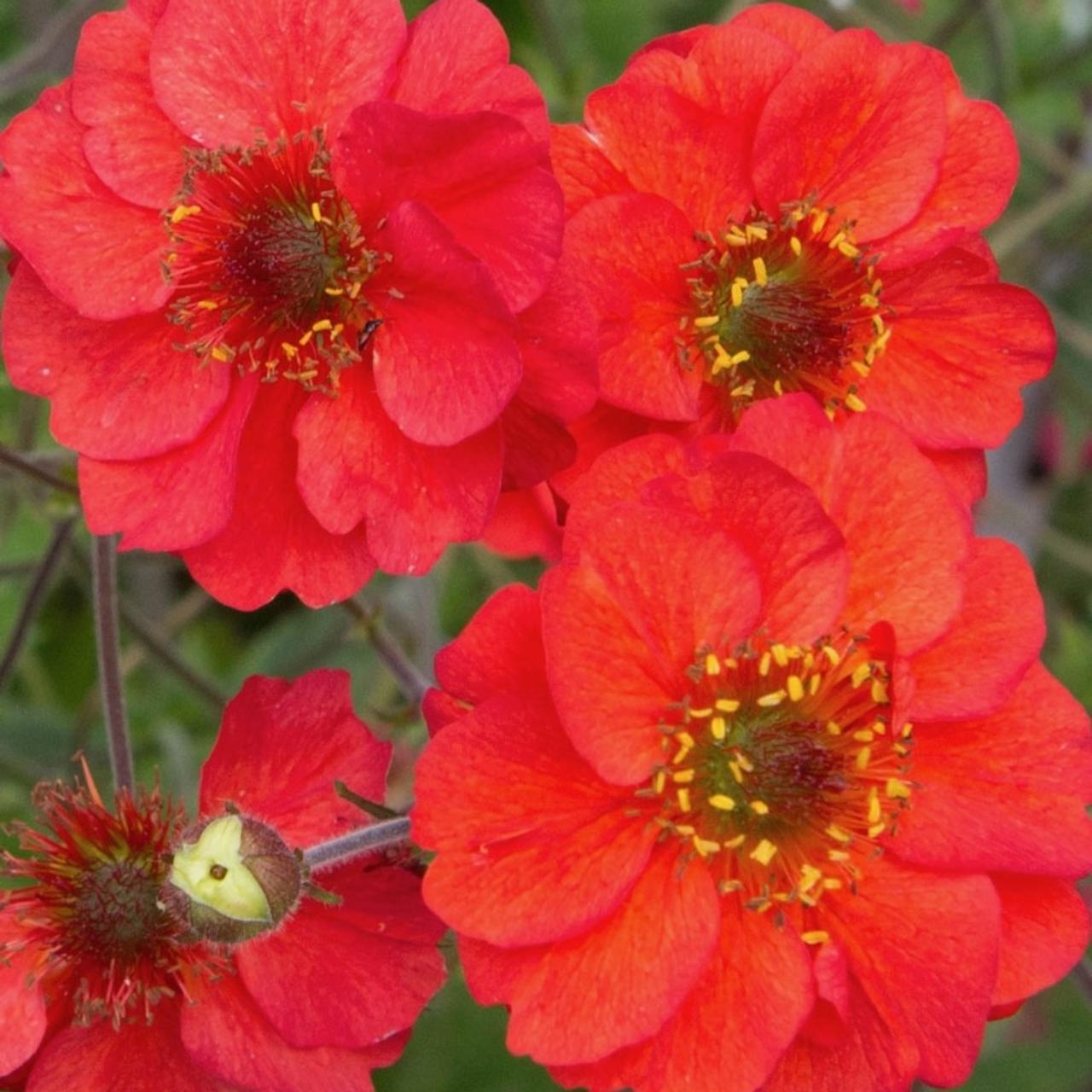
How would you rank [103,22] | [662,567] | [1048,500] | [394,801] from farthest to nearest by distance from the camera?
1. [1048,500]
2. [394,801]
3. [103,22]
4. [662,567]

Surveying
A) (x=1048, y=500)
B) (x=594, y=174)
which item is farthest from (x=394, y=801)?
(x=1048, y=500)

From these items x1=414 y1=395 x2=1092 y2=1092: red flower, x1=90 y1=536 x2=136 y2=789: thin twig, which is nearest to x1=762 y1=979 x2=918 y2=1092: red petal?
x1=414 y1=395 x2=1092 y2=1092: red flower

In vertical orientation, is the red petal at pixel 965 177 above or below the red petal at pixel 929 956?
above

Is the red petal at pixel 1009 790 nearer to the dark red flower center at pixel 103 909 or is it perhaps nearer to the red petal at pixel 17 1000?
the dark red flower center at pixel 103 909

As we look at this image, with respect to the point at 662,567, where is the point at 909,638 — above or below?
below

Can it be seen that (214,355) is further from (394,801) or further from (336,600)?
(394,801)

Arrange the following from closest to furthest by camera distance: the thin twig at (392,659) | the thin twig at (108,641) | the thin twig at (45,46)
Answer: the thin twig at (108,641)
the thin twig at (392,659)
the thin twig at (45,46)

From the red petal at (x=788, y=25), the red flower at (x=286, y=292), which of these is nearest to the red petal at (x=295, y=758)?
the red flower at (x=286, y=292)
